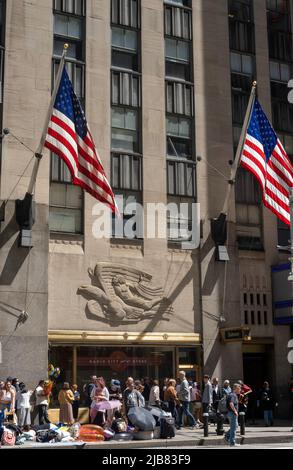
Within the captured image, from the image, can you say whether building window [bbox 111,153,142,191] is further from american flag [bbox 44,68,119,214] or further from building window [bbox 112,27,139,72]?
american flag [bbox 44,68,119,214]

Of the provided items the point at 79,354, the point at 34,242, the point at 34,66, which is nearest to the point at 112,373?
the point at 79,354

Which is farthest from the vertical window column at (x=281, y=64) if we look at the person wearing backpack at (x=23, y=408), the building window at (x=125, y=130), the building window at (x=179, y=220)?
the person wearing backpack at (x=23, y=408)

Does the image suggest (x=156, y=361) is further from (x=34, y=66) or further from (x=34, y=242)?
(x=34, y=66)

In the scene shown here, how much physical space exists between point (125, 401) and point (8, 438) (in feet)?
17.4

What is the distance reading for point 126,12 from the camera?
31.5 metres

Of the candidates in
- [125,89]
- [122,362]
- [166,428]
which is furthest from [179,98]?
[166,428]

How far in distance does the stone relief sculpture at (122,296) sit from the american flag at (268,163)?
20.9 ft

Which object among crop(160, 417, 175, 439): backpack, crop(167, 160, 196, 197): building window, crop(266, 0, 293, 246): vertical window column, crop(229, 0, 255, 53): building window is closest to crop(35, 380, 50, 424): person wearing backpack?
crop(160, 417, 175, 439): backpack

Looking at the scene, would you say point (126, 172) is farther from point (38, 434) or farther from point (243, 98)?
point (38, 434)

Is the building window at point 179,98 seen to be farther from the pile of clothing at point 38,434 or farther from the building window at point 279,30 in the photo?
the pile of clothing at point 38,434

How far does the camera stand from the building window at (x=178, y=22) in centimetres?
3244

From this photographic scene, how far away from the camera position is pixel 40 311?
26672 mm
